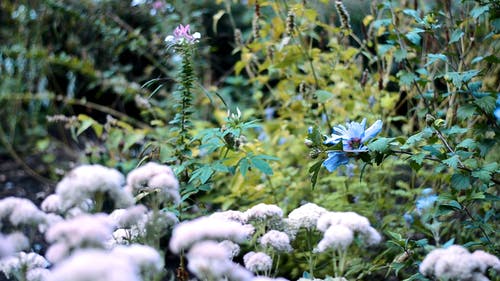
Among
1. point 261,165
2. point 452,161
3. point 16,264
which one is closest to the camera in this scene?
point 16,264

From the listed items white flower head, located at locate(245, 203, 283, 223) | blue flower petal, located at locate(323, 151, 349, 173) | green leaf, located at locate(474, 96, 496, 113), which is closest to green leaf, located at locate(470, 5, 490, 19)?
green leaf, located at locate(474, 96, 496, 113)

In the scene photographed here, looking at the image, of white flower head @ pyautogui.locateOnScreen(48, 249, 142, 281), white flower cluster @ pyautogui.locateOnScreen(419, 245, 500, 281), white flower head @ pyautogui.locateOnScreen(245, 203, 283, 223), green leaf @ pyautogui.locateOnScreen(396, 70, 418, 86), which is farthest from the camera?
green leaf @ pyautogui.locateOnScreen(396, 70, 418, 86)

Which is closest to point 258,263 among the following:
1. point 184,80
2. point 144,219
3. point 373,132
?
point 144,219

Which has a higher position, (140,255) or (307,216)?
(140,255)

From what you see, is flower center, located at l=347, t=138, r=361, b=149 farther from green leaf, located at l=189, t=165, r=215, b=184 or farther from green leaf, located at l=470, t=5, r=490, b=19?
green leaf, located at l=470, t=5, r=490, b=19

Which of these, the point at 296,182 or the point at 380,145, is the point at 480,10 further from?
the point at 296,182

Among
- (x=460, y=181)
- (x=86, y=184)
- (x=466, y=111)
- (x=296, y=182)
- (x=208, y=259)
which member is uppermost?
(x=86, y=184)

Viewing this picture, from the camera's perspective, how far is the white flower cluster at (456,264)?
988mm

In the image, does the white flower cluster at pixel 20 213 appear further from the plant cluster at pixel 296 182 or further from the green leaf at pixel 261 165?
the green leaf at pixel 261 165

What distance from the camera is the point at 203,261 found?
91cm

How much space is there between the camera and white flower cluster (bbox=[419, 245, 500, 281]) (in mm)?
988

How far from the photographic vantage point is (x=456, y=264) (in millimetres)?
988

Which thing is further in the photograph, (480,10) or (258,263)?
(480,10)

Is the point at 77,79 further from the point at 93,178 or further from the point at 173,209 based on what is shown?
the point at 93,178
